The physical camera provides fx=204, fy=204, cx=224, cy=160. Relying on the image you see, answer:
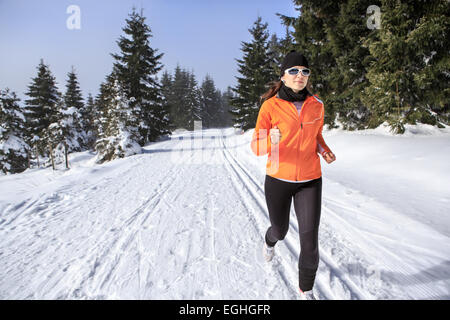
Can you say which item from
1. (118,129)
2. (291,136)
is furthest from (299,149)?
(118,129)

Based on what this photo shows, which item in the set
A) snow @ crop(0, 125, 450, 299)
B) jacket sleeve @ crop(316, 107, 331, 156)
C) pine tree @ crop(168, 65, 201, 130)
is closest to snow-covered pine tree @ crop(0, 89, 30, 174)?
snow @ crop(0, 125, 450, 299)

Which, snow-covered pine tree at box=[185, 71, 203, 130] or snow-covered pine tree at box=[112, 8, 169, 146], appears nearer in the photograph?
snow-covered pine tree at box=[112, 8, 169, 146]

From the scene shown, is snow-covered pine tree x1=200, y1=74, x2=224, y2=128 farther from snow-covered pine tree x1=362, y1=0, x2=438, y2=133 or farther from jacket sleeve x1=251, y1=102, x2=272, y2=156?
jacket sleeve x1=251, y1=102, x2=272, y2=156

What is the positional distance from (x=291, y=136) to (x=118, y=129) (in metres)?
14.3

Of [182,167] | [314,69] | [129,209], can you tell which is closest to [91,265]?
[129,209]

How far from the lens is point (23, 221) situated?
3711mm

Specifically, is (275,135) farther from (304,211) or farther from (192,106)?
(192,106)

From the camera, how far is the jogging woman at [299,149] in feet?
6.24

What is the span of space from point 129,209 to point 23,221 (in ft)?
5.76

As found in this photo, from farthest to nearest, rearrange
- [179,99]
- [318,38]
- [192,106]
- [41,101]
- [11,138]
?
[179,99] → [192,106] → [41,101] → [11,138] → [318,38]

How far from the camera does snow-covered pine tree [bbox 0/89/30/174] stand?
18234 mm

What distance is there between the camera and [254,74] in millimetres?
21812

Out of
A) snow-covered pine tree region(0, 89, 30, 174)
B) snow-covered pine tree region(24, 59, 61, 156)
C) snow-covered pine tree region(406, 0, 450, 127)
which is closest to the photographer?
snow-covered pine tree region(406, 0, 450, 127)

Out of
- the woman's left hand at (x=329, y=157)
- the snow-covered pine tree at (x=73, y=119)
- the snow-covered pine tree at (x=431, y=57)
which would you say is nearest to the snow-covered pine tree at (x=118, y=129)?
the snow-covered pine tree at (x=73, y=119)
